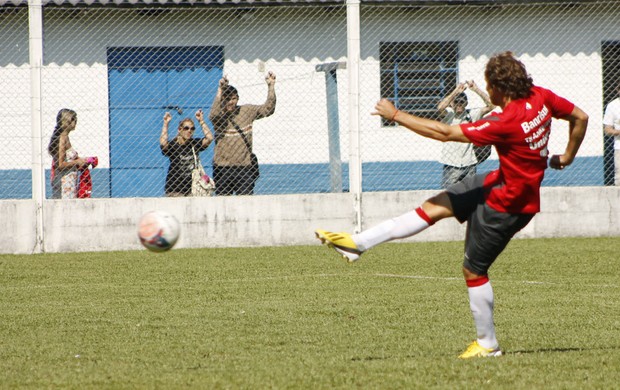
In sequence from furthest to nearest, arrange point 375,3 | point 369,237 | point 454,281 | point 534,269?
point 375,3 → point 534,269 → point 454,281 → point 369,237

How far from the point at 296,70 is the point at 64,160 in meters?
5.54

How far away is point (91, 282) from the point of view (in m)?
11.6

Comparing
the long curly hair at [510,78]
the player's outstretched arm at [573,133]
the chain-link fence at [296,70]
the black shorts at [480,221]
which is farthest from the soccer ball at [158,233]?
the chain-link fence at [296,70]

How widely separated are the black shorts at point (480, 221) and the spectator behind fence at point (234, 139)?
315 inches

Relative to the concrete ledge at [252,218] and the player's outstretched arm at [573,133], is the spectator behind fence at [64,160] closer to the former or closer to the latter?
the concrete ledge at [252,218]

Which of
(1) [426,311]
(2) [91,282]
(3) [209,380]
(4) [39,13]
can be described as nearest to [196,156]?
(4) [39,13]

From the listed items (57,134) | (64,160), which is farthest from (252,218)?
(57,134)

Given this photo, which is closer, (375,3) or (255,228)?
(255,228)

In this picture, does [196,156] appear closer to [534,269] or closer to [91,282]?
[91,282]

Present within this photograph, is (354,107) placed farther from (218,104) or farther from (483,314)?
(483,314)

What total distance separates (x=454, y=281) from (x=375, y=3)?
740 centimetres

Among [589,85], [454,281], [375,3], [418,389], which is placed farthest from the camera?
[589,85]

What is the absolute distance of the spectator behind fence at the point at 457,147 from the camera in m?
14.9

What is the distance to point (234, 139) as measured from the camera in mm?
14734
